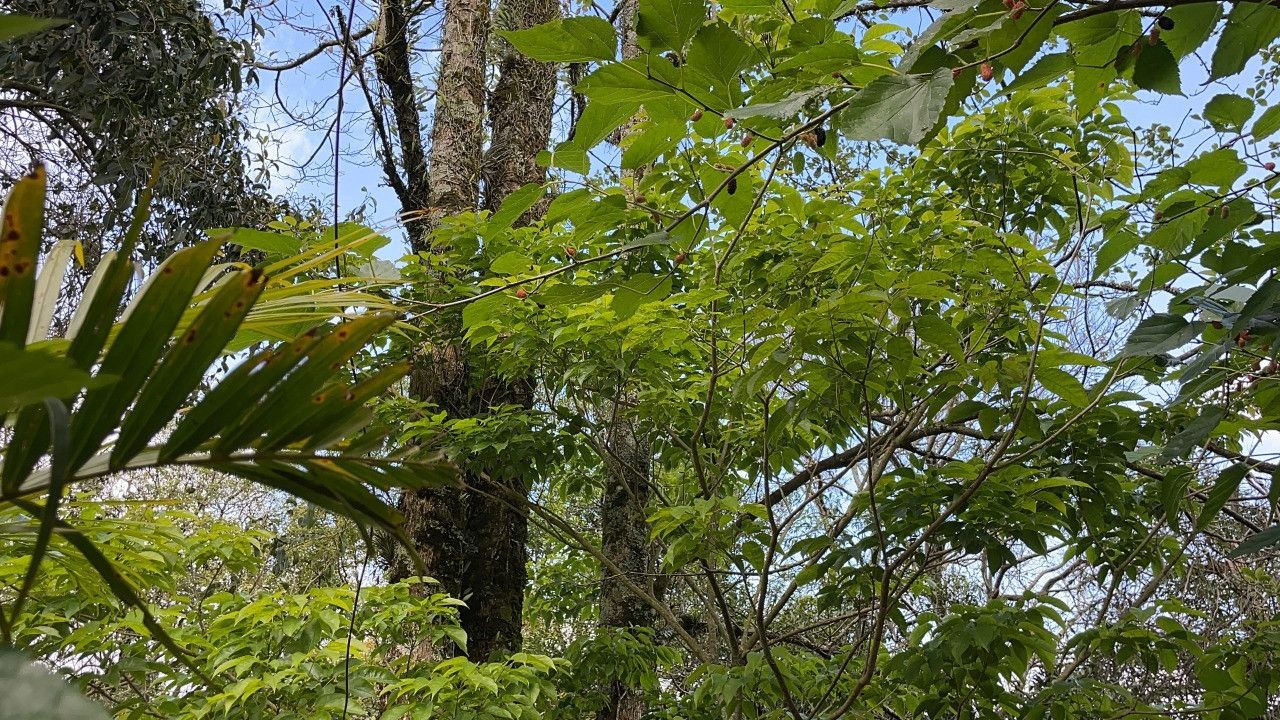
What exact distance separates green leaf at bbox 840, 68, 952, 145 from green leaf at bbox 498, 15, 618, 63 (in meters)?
0.23

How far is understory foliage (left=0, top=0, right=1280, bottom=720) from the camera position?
0.75 meters

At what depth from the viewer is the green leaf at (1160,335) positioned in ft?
3.94

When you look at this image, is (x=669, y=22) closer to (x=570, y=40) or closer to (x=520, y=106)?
(x=570, y=40)

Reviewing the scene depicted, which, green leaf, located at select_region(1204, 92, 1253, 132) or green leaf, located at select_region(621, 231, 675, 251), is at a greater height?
green leaf, located at select_region(1204, 92, 1253, 132)

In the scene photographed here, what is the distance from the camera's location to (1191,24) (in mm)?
885

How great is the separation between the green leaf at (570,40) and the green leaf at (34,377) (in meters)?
0.46

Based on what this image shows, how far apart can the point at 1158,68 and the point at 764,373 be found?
3.30 ft

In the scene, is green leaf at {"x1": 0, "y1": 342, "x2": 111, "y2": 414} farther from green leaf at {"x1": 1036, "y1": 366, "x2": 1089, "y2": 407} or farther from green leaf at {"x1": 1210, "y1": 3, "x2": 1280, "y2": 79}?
green leaf at {"x1": 1036, "y1": 366, "x2": 1089, "y2": 407}

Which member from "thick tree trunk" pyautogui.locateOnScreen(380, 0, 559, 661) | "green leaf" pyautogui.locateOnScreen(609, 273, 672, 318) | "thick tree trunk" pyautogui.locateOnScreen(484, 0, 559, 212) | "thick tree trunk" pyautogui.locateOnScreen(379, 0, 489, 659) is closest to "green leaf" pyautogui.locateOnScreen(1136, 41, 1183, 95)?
"green leaf" pyautogui.locateOnScreen(609, 273, 672, 318)

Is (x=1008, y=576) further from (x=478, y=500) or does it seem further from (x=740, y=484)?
(x=478, y=500)

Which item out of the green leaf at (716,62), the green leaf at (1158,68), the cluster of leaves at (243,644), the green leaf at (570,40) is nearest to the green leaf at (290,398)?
the green leaf at (570,40)

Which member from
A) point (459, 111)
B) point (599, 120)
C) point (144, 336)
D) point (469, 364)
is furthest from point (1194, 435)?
point (459, 111)

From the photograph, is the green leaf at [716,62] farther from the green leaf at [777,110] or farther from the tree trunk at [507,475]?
the tree trunk at [507,475]

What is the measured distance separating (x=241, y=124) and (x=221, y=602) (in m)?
2.81
